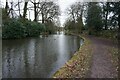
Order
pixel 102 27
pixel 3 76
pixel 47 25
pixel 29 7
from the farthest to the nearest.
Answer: pixel 47 25 < pixel 29 7 < pixel 102 27 < pixel 3 76

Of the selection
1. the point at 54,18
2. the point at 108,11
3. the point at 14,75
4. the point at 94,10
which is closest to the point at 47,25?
the point at 54,18

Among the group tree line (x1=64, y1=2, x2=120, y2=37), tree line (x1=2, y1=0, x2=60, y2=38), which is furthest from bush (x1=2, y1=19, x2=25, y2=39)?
tree line (x1=64, y1=2, x2=120, y2=37)

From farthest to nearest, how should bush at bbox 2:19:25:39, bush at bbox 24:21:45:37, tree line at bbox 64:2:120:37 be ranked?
bush at bbox 24:21:45:37
tree line at bbox 64:2:120:37
bush at bbox 2:19:25:39

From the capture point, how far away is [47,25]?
146 feet

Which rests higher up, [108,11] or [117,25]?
[108,11]

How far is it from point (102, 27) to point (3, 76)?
2814 cm

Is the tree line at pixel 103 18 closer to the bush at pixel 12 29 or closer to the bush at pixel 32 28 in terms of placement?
the bush at pixel 32 28

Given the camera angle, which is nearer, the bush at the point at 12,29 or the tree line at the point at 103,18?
the bush at the point at 12,29

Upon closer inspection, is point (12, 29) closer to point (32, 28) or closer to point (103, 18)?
point (32, 28)

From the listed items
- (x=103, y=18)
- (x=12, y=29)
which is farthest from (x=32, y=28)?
(x=103, y=18)

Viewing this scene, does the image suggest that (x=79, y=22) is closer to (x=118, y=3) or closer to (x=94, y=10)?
(x=94, y=10)

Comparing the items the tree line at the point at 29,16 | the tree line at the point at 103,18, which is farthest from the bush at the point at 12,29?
the tree line at the point at 103,18

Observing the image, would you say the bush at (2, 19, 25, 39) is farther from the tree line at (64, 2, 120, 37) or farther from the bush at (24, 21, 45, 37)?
the tree line at (64, 2, 120, 37)

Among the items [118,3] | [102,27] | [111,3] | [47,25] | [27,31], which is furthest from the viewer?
[47,25]
